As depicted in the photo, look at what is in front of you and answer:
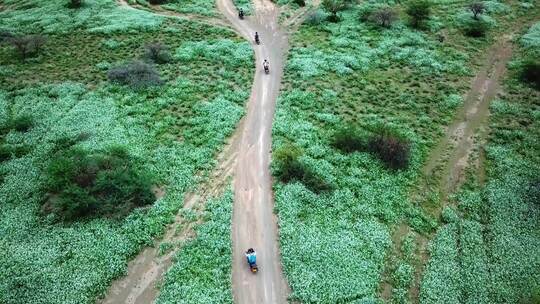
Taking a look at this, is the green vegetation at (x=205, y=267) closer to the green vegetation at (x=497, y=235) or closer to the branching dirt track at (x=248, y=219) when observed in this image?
the branching dirt track at (x=248, y=219)

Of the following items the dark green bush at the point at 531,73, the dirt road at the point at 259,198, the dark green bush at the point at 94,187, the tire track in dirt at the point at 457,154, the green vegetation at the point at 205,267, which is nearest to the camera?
the green vegetation at the point at 205,267

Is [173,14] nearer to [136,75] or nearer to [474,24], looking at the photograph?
[136,75]

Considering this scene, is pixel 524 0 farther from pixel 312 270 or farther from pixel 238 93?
pixel 312 270

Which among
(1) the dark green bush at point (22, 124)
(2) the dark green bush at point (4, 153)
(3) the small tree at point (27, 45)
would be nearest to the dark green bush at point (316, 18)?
(3) the small tree at point (27, 45)

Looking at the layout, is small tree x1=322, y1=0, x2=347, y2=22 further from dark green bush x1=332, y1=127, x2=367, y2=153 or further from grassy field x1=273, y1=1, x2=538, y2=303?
dark green bush x1=332, y1=127, x2=367, y2=153

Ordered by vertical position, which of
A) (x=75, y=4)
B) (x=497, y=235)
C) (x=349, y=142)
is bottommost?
(x=497, y=235)

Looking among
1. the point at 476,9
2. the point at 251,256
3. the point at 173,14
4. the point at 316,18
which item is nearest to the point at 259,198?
the point at 251,256

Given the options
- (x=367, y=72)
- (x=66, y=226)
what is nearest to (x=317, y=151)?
(x=367, y=72)
